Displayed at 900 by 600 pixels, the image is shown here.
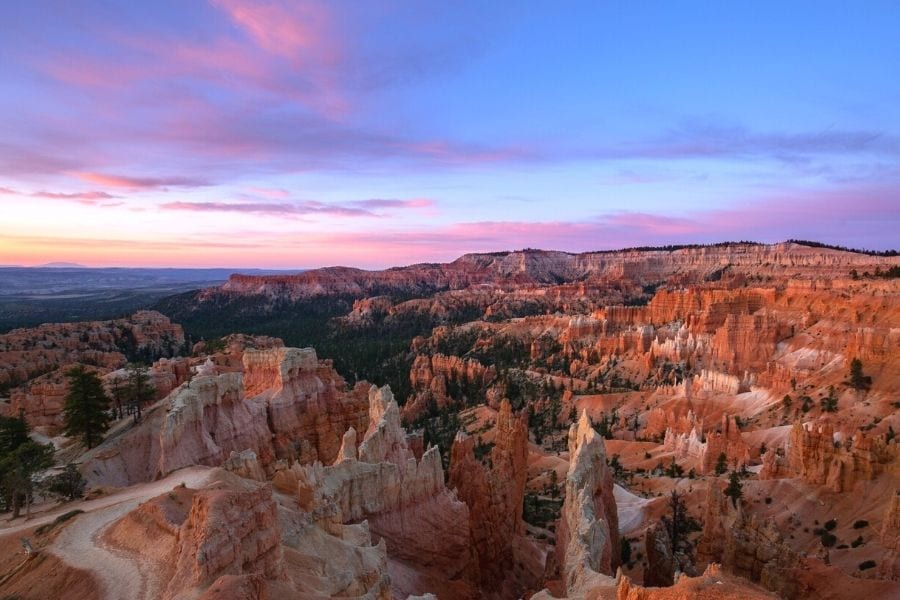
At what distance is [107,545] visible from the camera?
13633 millimetres

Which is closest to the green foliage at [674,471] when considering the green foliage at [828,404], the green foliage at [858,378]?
the green foliage at [828,404]

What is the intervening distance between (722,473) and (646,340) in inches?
1873

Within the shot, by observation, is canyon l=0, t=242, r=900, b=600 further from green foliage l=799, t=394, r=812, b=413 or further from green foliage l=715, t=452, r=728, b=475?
green foliage l=799, t=394, r=812, b=413

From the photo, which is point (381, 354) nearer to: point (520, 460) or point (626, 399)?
point (626, 399)

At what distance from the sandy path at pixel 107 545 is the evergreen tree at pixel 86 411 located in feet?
35.9

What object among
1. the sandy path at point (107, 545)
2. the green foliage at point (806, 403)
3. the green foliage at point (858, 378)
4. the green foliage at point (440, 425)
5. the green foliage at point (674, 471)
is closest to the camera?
the sandy path at point (107, 545)

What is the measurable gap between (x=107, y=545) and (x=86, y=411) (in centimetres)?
1796

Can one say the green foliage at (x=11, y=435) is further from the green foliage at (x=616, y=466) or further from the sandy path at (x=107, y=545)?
the green foliage at (x=616, y=466)

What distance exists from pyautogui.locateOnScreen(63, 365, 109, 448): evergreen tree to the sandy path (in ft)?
35.9

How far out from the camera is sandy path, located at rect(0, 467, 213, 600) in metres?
11.7

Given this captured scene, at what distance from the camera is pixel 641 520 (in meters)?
30.1

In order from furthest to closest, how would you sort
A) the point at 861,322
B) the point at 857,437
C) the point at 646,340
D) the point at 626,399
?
the point at 646,340
the point at 626,399
the point at 861,322
the point at 857,437

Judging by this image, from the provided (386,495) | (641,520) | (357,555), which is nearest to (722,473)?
(641,520)

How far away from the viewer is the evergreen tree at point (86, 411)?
1109 inches
